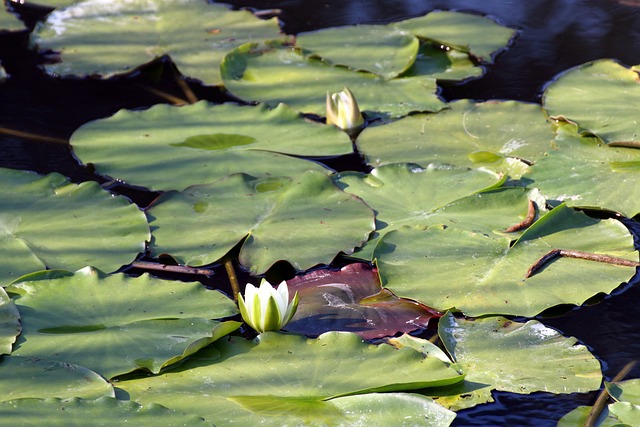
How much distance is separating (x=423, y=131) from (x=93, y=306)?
4.06 ft

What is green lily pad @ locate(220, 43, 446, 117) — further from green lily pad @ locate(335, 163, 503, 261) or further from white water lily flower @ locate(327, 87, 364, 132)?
green lily pad @ locate(335, 163, 503, 261)

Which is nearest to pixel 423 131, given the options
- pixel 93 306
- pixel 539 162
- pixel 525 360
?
pixel 539 162

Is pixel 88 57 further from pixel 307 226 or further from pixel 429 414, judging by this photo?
pixel 429 414

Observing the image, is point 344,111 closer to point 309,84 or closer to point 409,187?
point 309,84

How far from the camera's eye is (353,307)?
Result: 1959 mm

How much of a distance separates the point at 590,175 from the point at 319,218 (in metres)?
0.79

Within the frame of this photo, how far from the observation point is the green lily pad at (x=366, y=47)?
3.01 metres

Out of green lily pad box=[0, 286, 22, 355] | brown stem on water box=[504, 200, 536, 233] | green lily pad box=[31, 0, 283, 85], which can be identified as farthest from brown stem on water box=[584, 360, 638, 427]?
green lily pad box=[31, 0, 283, 85]

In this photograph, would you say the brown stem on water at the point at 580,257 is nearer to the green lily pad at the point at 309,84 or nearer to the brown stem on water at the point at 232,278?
the brown stem on water at the point at 232,278

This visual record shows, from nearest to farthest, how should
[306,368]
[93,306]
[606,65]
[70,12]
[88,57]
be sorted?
[306,368], [93,306], [606,65], [88,57], [70,12]

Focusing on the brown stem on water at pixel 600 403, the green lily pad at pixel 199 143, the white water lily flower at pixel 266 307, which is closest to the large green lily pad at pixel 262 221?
the green lily pad at pixel 199 143

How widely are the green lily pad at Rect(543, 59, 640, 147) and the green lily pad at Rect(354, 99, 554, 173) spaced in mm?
90

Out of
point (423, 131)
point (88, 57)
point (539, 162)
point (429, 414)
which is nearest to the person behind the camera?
point (429, 414)

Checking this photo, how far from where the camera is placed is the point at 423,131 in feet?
8.70
